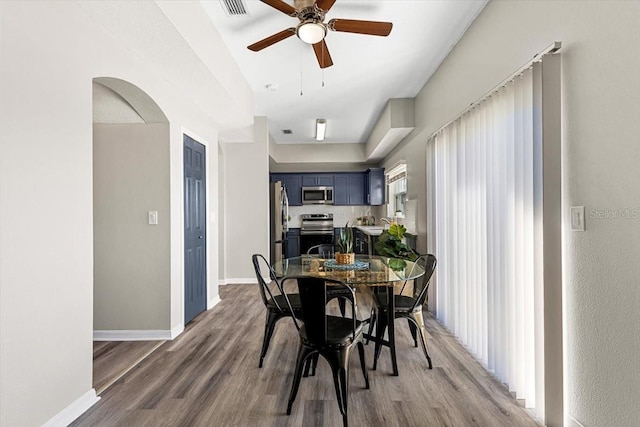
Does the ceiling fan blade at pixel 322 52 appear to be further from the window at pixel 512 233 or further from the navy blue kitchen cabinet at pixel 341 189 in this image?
the navy blue kitchen cabinet at pixel 341 189

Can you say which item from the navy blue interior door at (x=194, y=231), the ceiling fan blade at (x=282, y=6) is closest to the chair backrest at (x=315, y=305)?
the ceiling fan blade at (x=282, y=6)

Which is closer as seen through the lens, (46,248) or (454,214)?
(46,248)

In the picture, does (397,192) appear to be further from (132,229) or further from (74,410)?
(74,410)

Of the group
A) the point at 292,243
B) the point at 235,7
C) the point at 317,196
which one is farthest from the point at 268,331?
Answer: the point at 317,196

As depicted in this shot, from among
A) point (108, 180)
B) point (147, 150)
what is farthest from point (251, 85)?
point (108, 180)

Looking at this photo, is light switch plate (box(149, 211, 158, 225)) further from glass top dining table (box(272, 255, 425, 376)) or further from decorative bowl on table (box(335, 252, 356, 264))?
decorative bowl on table (box(335, 252, 356, 264))

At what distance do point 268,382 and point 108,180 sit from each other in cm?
235

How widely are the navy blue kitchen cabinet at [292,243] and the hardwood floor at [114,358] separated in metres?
4.27

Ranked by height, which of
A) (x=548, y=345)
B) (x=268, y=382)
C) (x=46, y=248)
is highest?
(x=46, y=248)

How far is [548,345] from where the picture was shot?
1.68 m

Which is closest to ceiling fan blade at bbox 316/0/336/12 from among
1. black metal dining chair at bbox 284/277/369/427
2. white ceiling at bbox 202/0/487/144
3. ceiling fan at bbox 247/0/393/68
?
ceiling fan at bbox 247/0/393/68

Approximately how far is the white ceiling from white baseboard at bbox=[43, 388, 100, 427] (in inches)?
110

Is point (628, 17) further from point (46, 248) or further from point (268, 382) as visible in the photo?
point (46, 248)

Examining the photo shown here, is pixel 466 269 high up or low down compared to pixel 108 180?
down
